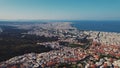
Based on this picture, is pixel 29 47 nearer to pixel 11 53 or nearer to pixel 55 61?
pixel 11 53

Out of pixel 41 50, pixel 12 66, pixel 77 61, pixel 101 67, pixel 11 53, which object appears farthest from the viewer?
pixel 41 50

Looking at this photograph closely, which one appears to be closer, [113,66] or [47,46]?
[113,66]

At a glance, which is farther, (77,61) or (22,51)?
(22,51)

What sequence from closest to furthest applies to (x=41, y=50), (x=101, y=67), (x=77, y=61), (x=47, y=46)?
(x=101, y=67) → (x=77, y=61) → (x=41, y=50) → (x=47, y=46)

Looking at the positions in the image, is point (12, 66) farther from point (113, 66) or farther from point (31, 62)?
point (113, 66)

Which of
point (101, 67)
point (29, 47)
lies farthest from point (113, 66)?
point (29, 47)

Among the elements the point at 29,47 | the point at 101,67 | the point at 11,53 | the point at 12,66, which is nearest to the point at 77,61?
the point at 101,67

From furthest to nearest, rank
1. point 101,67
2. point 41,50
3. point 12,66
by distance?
point 41,50 < point 12,66 < point 101,67

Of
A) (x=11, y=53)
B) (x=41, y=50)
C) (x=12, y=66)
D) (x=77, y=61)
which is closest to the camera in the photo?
(x=12, y=66)
